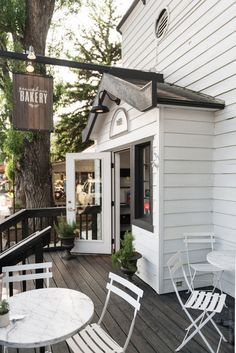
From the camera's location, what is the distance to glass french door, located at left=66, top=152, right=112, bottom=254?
5379 mm

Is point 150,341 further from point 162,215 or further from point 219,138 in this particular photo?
point 219,138

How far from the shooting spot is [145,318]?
9.81 feet

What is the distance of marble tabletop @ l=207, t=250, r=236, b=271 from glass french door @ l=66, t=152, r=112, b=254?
2616mm

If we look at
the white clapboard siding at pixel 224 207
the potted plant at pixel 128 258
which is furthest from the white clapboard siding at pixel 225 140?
the potted plant at pixel 128 258

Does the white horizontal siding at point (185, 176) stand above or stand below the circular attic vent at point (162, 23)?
below

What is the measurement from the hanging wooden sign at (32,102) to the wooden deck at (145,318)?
2.32 m

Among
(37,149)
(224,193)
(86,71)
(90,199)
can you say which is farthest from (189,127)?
(86,71)

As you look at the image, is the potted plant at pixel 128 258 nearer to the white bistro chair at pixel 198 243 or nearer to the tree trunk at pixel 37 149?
the white bistro chair at pixel 198 243

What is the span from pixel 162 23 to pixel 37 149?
4549 millimetres

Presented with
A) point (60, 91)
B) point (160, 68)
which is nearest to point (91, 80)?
point (60, 91)

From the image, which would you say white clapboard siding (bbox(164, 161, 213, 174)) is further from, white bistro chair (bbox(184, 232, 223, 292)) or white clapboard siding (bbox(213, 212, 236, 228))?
white bistro chair (bbox(184, 232, 223, 292))

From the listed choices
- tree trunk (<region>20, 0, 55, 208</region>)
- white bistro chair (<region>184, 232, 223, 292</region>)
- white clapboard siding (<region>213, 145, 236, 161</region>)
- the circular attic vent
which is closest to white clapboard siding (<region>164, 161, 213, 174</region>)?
white clapboard siding (<region>213, 145, 236, 161</region>)

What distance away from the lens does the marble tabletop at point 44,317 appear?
1.57 m

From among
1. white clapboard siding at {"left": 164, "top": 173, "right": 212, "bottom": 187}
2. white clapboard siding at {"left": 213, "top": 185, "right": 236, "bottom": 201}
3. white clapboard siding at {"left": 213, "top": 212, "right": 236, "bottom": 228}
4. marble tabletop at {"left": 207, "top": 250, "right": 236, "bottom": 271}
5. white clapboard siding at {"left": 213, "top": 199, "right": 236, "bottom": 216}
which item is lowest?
marble tabletop at {"left": 207, "top": 250, "right": 236, "bottom": 271}
